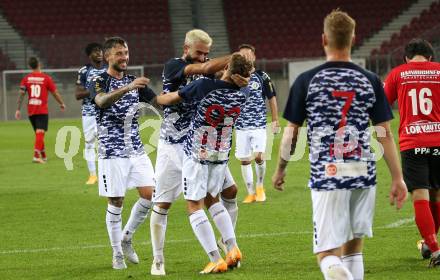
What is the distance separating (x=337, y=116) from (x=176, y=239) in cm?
517

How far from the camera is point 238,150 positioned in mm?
15203

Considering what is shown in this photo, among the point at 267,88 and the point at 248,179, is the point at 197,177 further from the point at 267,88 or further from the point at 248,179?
the point at 267,88

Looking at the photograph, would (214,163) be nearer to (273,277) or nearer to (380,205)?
(273,277)

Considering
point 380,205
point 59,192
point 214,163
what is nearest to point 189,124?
point 214,163

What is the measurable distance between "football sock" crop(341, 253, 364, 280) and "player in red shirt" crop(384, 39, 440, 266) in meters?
2.55

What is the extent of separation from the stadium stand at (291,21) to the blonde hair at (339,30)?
121 feet

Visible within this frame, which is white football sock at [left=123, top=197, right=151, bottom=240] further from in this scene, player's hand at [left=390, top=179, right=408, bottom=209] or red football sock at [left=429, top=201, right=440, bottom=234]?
player's hand at [left=390, top=179, right=408, bottom=209]

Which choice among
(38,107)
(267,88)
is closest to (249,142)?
(267,88)

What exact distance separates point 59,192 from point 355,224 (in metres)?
10.9

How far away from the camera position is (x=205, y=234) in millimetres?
8562

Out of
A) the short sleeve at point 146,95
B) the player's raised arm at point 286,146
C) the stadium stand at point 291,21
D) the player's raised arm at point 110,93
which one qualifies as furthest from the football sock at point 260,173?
the stadium stand at point 291,21

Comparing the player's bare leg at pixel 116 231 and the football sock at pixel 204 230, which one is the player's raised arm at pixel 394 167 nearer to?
the football sock at pixel 204 230

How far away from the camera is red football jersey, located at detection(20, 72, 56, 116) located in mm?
22656

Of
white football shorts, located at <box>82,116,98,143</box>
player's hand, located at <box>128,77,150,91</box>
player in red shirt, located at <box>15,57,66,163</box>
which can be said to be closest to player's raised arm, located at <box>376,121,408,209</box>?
player's hand, located at <box>128,77,150,91</box>
